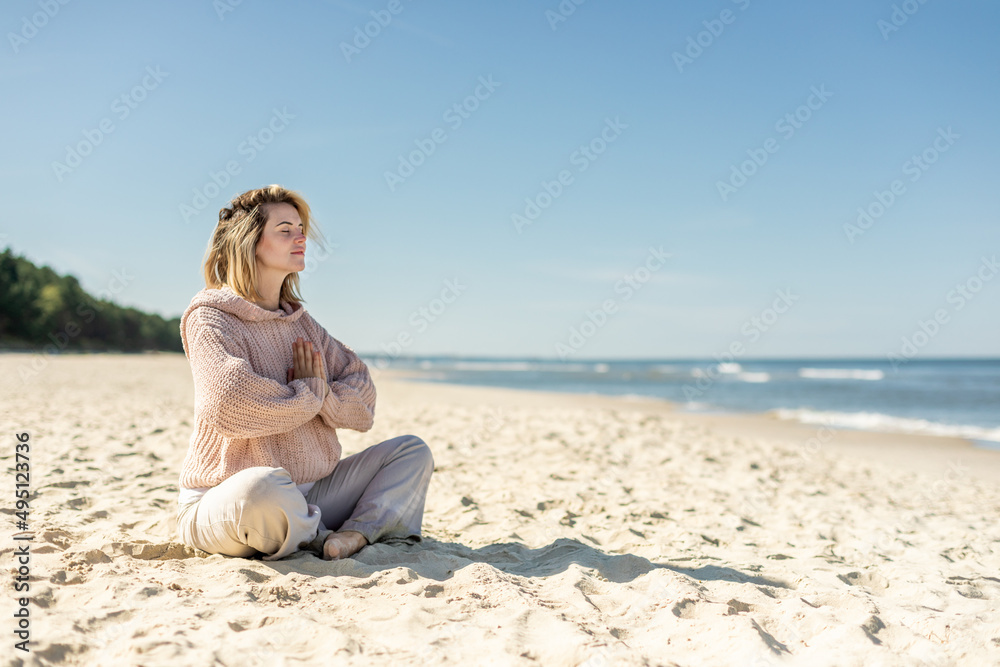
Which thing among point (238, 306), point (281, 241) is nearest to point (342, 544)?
point (238, 306)

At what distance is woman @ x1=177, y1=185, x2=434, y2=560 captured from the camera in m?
2.49

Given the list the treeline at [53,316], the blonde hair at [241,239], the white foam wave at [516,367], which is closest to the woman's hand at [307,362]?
the blonde hair at [241,239]

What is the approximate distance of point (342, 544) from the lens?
2705mm

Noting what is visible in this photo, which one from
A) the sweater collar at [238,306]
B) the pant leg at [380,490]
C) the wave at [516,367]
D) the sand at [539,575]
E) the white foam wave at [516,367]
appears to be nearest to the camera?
the sand at [539,575]

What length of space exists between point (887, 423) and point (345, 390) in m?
12.1

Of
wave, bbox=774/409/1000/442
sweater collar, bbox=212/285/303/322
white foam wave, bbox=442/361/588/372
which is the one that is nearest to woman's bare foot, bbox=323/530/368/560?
sweater collar, bbox=212/285/303/322

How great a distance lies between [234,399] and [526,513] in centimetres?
208

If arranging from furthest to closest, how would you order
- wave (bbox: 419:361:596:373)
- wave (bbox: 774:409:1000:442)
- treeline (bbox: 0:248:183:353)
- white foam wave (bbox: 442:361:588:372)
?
1. white foam wave (bbox: 442:361:588:372)
2. wave (bbox: 419:361:596:373)
3. treeline (bbox: 0:248:183:353)
4. wave (bbox: 774:409:1000:442)

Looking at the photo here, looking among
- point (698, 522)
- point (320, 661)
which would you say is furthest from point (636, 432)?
point (320, 661)

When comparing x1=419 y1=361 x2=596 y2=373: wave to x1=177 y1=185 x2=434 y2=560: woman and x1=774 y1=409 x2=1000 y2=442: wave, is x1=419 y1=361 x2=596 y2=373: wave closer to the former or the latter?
x1=774 y1=409 x2=1000 y2=442: wave

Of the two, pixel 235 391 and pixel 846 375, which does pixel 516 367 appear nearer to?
pixel 846 375

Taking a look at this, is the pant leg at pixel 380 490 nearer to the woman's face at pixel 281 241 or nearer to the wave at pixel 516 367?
the woman's face at pixel 281 241

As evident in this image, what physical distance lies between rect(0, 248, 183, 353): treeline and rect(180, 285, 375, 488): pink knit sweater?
37.3m

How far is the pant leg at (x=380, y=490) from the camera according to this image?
296cm
